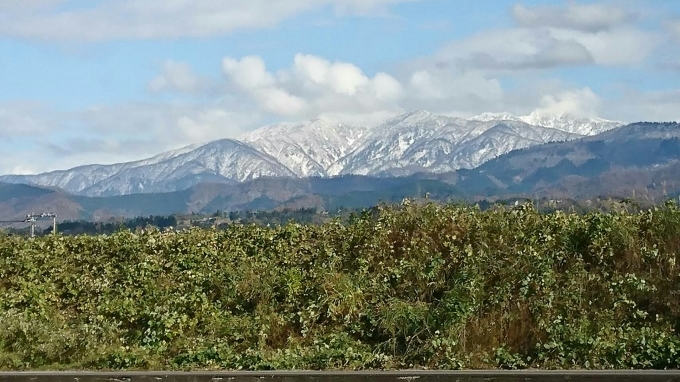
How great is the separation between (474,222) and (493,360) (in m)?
4.12

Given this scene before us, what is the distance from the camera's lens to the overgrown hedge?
34.1 ft

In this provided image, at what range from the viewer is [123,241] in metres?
16.3

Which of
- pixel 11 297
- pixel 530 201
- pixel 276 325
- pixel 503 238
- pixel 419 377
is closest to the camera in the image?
pixel 419 377

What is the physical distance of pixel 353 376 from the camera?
8172 mm

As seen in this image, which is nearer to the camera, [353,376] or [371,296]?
[353,376]

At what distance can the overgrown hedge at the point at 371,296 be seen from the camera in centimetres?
1038

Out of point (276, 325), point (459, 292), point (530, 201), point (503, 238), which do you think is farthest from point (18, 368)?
point (530, 201)

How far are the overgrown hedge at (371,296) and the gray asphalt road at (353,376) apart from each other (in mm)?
1417

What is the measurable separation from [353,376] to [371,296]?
412cm

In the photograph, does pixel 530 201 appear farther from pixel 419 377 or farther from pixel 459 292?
pixel 419 377

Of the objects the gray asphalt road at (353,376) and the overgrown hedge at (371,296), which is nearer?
the gray asphalt road at (353,376)

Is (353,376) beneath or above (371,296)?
beneath

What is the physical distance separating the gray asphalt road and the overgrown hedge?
55.8 inches

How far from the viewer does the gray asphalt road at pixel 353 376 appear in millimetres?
7863
